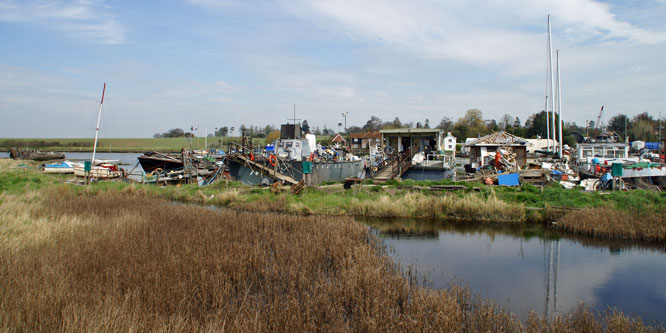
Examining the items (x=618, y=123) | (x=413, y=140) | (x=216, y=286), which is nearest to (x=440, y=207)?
(x=216, y=286)

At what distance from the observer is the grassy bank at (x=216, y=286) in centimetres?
593

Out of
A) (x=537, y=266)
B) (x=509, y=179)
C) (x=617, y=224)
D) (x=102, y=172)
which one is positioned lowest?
(x=537, y=266)

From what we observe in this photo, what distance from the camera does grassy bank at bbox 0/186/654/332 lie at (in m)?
5.93

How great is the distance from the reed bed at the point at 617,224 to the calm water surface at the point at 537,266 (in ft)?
1.60

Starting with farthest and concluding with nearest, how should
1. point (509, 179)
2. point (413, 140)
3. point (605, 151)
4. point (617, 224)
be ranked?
point (413, 140), point (605, 151), point (509, 179), point (617, 224)

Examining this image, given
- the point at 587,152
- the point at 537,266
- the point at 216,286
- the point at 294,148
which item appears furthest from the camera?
the point at 294,148

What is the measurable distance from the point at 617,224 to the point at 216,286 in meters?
13.4

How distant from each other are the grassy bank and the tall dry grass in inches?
217

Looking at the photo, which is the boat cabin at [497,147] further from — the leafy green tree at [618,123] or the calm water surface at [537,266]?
the leafy green tree at [618,123]

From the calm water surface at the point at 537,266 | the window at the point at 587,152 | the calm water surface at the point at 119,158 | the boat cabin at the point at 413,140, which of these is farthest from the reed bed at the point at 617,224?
the calm water surface at the point at 119,158

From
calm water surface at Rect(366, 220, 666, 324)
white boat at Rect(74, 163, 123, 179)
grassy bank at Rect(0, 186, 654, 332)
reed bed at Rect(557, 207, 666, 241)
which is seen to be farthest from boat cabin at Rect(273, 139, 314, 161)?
reed bed at Rect(557, 207, 666, 241)

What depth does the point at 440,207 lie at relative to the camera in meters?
17.6

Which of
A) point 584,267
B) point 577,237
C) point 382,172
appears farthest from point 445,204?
point 382,172

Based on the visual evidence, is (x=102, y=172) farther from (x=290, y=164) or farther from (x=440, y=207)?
(x=440, y=207)
